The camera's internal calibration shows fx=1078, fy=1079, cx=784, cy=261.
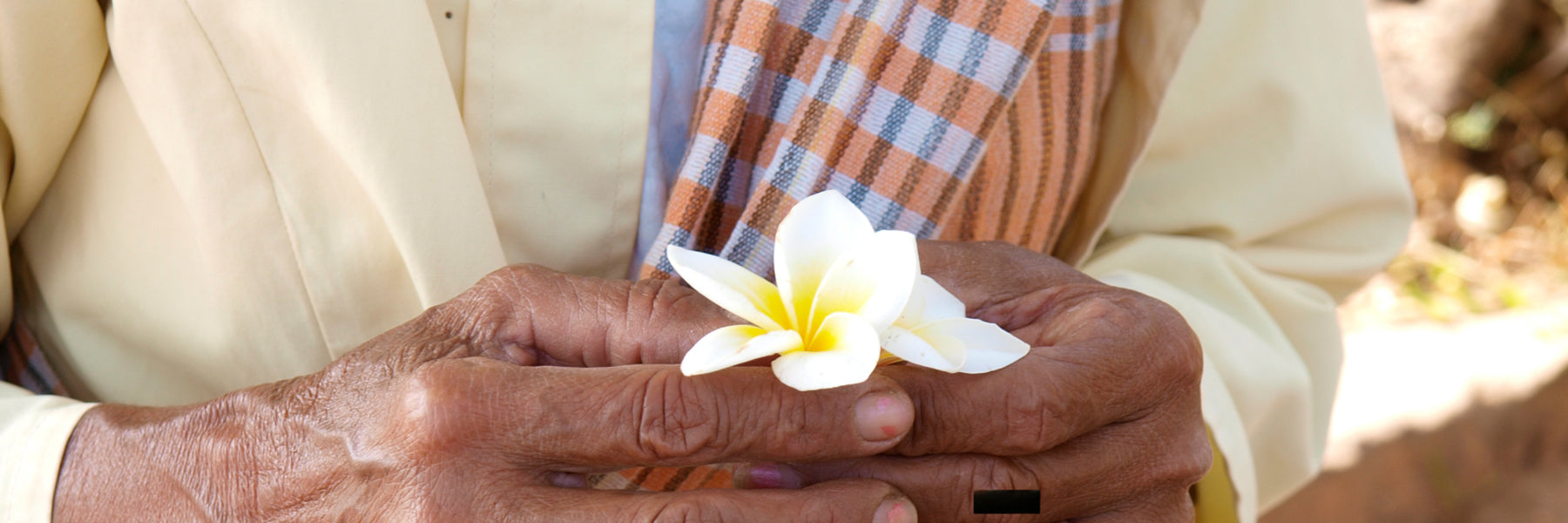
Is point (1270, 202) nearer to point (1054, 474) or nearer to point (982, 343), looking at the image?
point (1054, 474)

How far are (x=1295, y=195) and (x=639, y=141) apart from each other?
0.79 metres

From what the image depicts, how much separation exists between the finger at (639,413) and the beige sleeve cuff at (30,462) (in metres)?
0.34

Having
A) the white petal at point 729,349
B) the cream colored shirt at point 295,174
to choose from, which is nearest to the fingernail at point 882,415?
the white petal at point 729,349

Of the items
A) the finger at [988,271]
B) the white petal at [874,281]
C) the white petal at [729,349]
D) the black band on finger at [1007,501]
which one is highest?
the white petal at [874,281]

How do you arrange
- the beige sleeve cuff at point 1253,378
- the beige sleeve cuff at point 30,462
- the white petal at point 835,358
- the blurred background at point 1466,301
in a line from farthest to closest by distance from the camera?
the blurred background at point 1466,301 < the beige sleeve cuff at point 1253,378 < the beige sleeve cuff at point 30,462 < the white petal at point 835,358

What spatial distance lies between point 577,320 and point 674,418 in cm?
13

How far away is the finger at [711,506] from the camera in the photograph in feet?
2.16

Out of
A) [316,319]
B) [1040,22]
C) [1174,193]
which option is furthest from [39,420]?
[1174,193]

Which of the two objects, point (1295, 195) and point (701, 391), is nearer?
point (701, 391)

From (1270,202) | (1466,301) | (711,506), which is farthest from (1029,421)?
(1466,301)

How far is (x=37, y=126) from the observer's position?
0.85 m

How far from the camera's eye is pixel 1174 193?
128 cm

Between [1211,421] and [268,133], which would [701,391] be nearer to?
[268,133]

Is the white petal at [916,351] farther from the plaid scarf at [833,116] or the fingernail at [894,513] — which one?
the plaid scarf at [833,116]
